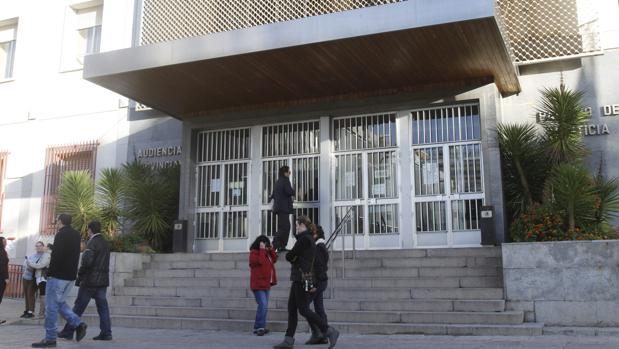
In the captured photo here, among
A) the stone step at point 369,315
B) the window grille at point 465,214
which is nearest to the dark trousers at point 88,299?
the stone step at point 369,315

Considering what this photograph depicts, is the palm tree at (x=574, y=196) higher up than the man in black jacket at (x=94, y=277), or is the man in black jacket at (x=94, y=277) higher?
the palm tree at (x=574, y=196)

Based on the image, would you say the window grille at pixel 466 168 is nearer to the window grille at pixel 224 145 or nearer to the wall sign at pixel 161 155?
the window grille at pixel 224 145

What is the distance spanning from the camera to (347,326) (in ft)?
28.6

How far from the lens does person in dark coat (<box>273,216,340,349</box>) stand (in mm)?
7207

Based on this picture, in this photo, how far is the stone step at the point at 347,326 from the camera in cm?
810

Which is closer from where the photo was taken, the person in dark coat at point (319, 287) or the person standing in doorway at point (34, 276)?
the person in dark coat at point (319, 287)

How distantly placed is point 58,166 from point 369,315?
11.8 metres

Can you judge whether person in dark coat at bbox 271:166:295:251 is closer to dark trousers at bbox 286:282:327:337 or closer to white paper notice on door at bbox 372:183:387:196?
white paper notice on door at bbox 372:183:387:196

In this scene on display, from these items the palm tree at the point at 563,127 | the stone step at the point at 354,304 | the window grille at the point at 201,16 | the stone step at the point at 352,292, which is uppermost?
the window grille at the point at 201,16

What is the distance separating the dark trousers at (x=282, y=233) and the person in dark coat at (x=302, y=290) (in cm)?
416

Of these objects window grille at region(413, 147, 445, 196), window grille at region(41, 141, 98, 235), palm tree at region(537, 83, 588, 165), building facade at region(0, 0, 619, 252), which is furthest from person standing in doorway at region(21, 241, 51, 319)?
palm tree at region(537, 83, 588, 165)

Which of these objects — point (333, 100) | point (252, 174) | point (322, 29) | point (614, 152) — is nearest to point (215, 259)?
point (252, 174)

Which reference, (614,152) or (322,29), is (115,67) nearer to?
(322,29)

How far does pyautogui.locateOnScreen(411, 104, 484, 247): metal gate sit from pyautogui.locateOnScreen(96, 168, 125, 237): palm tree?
6823mm
